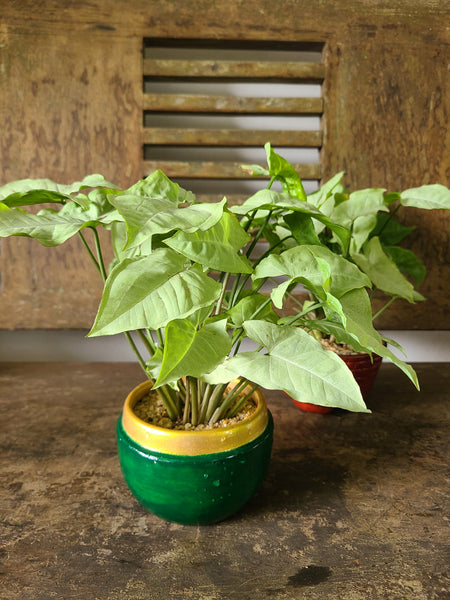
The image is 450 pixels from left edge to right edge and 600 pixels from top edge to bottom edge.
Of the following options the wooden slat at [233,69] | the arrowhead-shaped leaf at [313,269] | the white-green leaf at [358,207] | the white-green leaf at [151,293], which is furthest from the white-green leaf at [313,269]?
the wooden slat at [233,69]

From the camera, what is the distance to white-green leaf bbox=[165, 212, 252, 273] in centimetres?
52

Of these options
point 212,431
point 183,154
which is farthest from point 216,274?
point 212,431

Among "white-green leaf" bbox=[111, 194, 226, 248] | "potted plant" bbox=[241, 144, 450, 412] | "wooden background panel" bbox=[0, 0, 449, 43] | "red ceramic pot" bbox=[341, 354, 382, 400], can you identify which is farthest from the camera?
"wooden background panel" bbox=[0, 0, 449, 43]

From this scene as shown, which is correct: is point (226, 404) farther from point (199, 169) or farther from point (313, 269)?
point (199, 169)

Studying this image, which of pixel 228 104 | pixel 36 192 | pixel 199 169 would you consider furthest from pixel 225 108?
pixel 36 192

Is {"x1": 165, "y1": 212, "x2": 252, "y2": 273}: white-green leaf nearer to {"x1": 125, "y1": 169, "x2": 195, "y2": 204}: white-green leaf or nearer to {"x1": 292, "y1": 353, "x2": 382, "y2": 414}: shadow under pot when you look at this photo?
{"x1": 125, "y1": 169, "x2": 195, "y2": 204}: white-green leaf

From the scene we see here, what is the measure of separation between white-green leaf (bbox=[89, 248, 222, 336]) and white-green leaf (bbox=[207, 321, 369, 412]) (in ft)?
0.27

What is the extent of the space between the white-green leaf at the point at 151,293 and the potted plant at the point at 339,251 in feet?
0.34

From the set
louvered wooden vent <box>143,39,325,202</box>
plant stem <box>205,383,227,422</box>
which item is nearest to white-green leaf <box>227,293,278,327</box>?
plant stem <box>205,383,227,422</box>

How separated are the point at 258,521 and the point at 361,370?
407 mm

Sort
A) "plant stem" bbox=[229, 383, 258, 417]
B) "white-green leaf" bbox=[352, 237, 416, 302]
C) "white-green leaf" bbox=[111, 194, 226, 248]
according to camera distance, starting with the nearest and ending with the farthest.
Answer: "white-green leaf" bbox=[111, 194, 226, 248], "plant stem" bbox=[229, 383, 258, 417], "white-green leaf" bbox=[352, 237, 416, 302]

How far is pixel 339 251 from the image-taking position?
102 cm

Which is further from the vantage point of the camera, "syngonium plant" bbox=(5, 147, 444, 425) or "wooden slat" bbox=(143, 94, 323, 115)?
"wooden slat" bbox=(143, 94, 323, 115)

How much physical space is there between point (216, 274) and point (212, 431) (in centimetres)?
69
